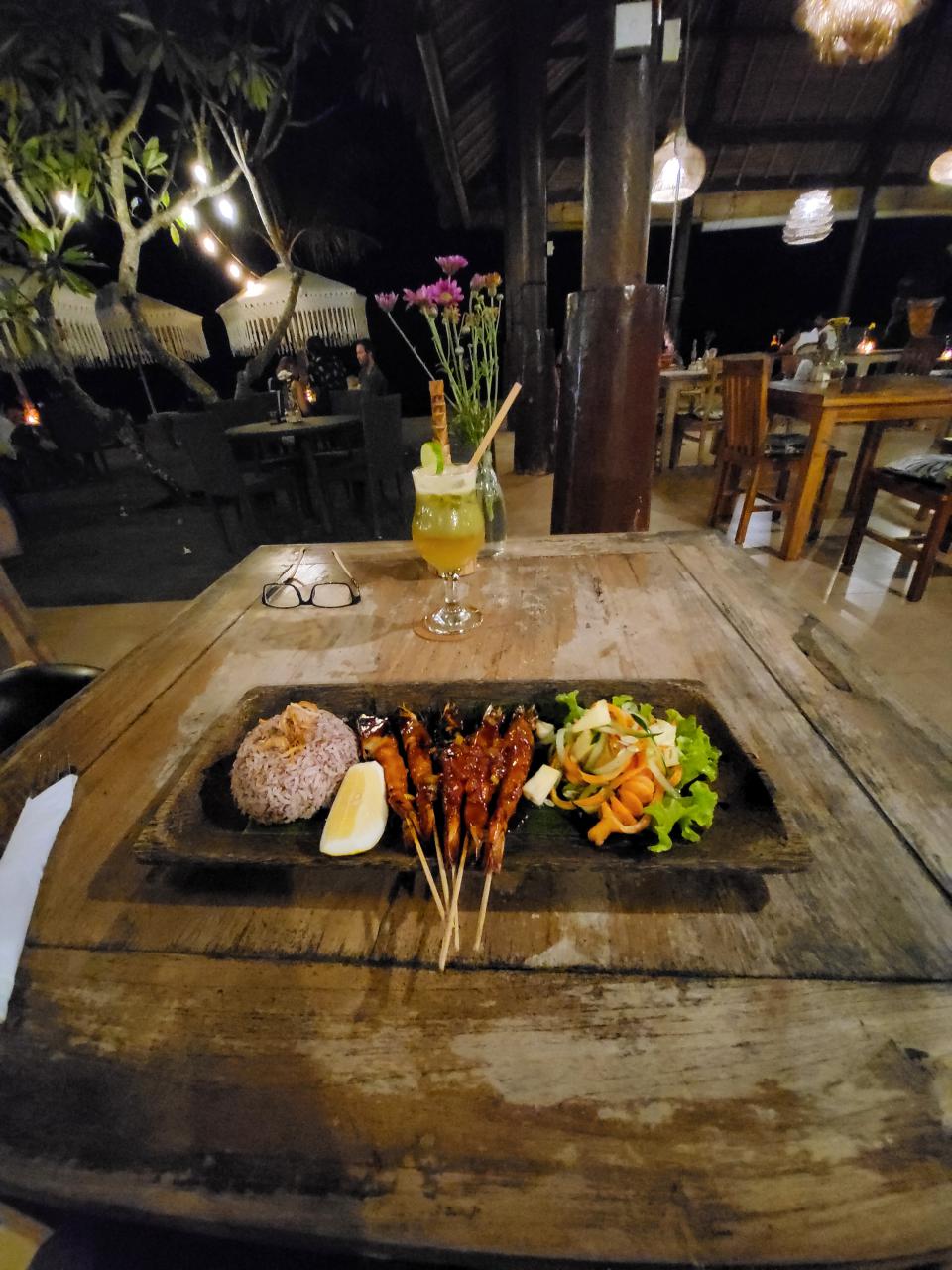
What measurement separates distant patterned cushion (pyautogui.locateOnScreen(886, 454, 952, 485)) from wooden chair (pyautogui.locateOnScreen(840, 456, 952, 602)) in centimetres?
1

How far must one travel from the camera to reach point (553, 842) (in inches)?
24.9

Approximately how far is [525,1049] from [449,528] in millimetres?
963

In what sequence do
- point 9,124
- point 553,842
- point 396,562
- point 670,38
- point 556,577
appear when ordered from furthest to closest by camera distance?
1. point 9,124
2. point 670,38
3. point 396,562
4. point 556,577
5. point 553,842

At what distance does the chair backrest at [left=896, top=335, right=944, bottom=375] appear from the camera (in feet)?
17.6

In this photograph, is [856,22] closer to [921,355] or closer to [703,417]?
[703,417]

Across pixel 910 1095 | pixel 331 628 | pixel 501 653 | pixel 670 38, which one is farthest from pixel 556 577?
pixel 670 38

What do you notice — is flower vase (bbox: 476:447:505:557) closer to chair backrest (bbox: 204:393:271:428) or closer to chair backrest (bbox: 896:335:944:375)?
Answer: chair backrest (bbox: 204:393:271:428)

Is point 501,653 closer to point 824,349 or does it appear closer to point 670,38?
point 670,38

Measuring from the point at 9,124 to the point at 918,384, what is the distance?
5.83 m

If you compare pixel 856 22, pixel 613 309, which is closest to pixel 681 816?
pixel 613 309

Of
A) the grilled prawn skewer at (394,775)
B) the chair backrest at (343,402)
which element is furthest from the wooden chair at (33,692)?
the chair backrest at (343,402)

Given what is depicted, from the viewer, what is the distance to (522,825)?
68 cm

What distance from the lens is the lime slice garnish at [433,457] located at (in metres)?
1.18

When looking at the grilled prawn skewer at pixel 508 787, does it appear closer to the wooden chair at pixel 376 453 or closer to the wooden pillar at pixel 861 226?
the wooden chair at pixel 376 453
